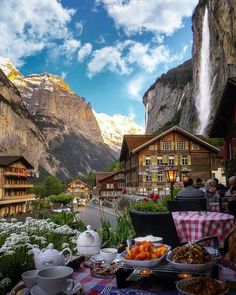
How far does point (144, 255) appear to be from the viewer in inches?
145

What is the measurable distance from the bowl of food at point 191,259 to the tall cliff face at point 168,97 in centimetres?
9774

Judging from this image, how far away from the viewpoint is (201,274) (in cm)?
349

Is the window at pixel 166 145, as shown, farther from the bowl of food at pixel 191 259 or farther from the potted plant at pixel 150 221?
the bowl of food at pixel 191 259

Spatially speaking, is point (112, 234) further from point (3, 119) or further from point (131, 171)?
point (3, 119)

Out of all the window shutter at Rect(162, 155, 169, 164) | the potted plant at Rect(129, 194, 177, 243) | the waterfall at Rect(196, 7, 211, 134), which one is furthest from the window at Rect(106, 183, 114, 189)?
the potted plant at Rect(129, 194, 177, 243)

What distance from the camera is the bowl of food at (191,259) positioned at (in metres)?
3.46

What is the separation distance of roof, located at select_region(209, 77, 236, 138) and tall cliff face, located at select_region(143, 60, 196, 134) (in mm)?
76650

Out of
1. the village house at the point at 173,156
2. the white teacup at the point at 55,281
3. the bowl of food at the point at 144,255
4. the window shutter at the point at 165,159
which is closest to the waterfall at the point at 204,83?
the village house at the point at 173,156

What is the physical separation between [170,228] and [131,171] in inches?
1916

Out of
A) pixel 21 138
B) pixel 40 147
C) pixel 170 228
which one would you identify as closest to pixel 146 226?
pixel 170 228

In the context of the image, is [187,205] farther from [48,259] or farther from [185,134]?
[185,134]

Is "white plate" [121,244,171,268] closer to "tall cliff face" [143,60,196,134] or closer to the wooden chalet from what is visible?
the wooden chalet

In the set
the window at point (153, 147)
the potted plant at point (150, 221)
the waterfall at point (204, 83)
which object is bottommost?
the potted plant at point (150, 221)

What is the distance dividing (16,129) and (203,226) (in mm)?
133927
